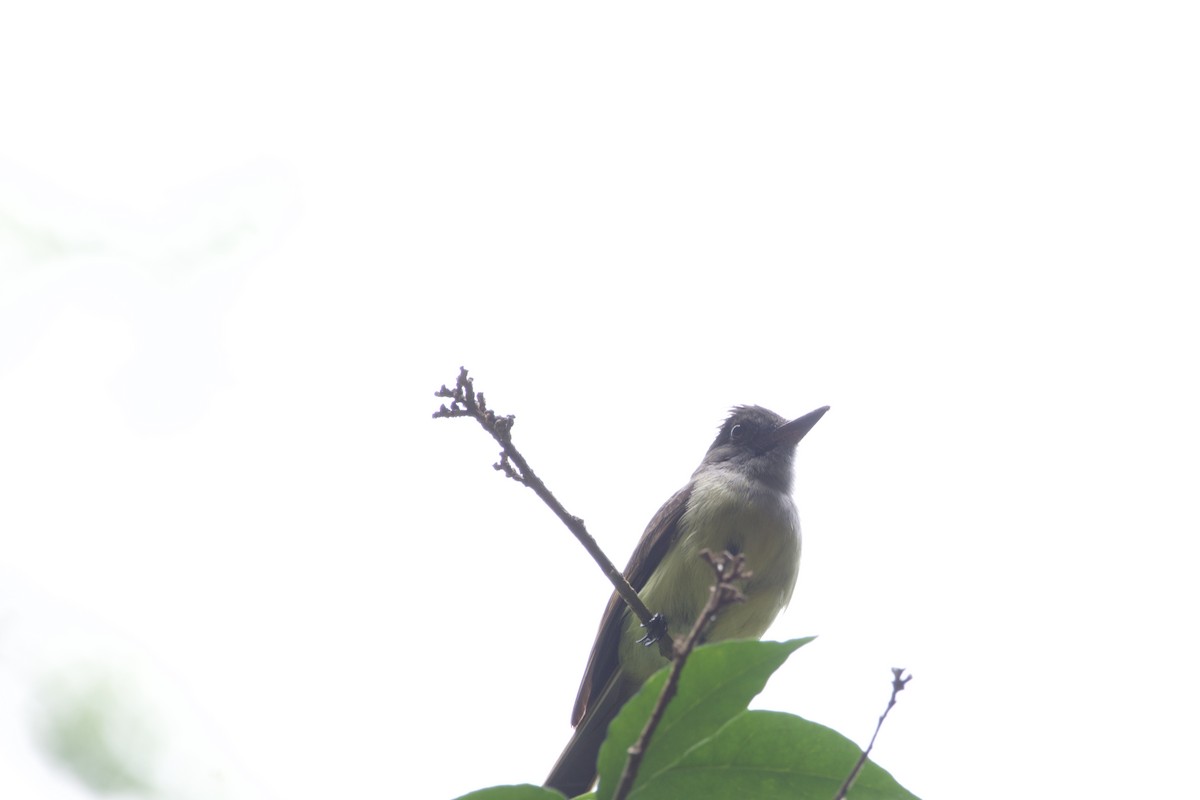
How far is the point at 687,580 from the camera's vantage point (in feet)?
20.5

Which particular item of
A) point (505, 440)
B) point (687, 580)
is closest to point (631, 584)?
point (687, 580)

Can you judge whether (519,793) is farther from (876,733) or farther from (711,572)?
(711,572)

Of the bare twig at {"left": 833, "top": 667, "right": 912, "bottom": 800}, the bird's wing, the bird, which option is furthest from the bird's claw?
the bare twig at {"left": 833, "top": 667, "right": 912, "bottom": 800}

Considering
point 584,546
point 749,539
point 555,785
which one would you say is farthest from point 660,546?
point 584,546

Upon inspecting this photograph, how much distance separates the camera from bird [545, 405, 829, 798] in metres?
6.12

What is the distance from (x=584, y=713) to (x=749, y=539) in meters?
1.29

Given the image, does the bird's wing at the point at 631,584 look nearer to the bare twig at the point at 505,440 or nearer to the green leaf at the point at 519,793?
the bare twig at the point at 505,440

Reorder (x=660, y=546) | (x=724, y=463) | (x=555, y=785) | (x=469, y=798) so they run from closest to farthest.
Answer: (x=469, y=798)
(x=555, y=785)
(x=660, y=546)
(x=724, y=463)

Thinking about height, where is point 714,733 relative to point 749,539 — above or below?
below

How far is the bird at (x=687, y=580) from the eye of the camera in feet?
20.1

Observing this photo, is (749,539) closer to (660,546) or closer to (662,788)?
(660,546)

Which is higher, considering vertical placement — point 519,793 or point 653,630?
point 653,630

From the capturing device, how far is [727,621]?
241 inches

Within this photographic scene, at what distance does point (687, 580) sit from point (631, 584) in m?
0.37
